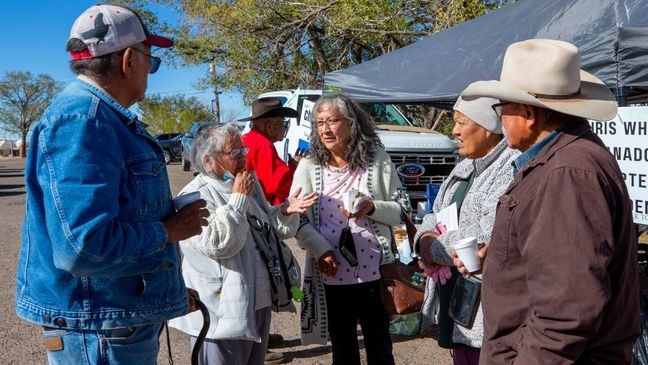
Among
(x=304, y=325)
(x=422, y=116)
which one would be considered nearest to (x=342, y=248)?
(x=304, y=325)

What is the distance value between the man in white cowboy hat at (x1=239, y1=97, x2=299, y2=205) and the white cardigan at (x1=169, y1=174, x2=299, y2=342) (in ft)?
4.23

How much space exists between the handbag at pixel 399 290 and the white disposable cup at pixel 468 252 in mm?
900

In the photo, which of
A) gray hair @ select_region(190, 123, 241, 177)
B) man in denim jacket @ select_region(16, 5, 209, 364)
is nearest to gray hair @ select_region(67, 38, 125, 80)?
man in denim jacket @ select_region(16, 5, 209, 364)

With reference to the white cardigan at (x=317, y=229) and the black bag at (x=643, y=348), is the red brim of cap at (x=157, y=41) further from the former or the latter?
the black bag at (x=643, y=348)

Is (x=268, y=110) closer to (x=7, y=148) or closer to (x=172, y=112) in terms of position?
(x=172, y=112)

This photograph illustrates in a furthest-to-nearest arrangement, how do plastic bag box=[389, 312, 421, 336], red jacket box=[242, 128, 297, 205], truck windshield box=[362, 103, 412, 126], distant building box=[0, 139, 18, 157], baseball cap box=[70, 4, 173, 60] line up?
distant building box=[0, 139, 18, 157] < truck windshield box=[362, 103, 412, 126] < plastic bag box=[389, 312, 421, 336] < red jacket box=[242, 128, 297, 205] < baseball cap box=[70, 4, 173, 60]

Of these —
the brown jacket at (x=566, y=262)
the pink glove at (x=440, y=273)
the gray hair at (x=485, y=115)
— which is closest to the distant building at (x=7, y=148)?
the pink glove at (x=440, y=273)

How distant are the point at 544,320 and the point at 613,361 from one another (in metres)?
0.30

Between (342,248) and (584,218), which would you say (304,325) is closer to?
(342,248)

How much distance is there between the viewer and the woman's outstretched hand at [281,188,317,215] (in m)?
3.21

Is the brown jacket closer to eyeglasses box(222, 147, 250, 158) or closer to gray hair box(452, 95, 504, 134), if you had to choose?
gray hair box(452, 95, 504, 134)

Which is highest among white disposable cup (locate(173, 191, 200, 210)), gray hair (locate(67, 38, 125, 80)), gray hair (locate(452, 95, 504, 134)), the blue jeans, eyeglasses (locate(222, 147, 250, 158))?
gray hair (locate(67, 38, 125, 80))

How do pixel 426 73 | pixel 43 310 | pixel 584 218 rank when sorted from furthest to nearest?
pixel 426 73 → pixel 43 310 → pixel 584 218

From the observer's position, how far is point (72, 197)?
1.63m
